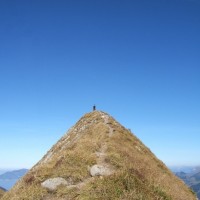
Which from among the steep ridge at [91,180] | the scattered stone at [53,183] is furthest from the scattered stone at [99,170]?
the scattered stone at [53,183]

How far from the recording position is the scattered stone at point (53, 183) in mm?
17644

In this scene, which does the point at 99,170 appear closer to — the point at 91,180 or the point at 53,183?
the point at 91,180

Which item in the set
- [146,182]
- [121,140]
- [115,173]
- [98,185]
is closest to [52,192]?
[98,185]

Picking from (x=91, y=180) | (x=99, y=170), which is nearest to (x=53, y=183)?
(x=91, y=180)

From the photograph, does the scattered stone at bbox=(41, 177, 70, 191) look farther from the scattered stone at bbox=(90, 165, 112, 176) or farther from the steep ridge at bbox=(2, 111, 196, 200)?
the scattered stone at bbox=(90, 165, 112, 176)

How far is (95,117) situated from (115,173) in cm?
2258

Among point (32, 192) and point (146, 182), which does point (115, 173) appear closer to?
point (146, 182)

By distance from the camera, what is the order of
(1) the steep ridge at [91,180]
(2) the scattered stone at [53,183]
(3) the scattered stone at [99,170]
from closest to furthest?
(1) the steep ridge at [91,180], (2) the scattered stone at [53,183], (3) the scattered stone at [99,170]

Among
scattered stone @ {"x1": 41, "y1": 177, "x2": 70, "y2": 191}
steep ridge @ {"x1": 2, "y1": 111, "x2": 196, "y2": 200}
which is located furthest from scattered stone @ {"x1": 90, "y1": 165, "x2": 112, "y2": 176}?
scattered stone @ {"x1": 41, "y1": 177, "x2": 70, "y2": 191}

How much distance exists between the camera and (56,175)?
1923 cm

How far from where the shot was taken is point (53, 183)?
18.0m

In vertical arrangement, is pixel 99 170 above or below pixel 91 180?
above

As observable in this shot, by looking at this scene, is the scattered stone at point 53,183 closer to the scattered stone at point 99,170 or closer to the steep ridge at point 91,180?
the steep ridge at point 91,180

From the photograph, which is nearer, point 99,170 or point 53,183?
point 53,183
